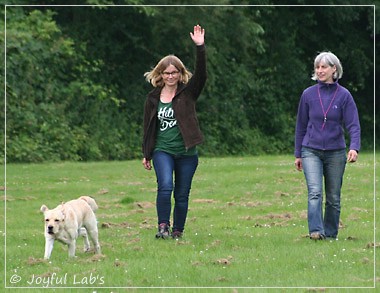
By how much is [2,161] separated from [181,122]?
16347 mm

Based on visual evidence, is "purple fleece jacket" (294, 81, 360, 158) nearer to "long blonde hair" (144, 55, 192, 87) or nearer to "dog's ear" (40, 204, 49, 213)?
"long blonde hair" (144, 55, 192, 87)

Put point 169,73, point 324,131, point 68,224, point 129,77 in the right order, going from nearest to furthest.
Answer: point 68,224
point 324,131
point 169,73
point 129,77

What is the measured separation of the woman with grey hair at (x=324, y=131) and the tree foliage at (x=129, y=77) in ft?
46.5

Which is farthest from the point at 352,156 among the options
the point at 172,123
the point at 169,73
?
the point at 169,73

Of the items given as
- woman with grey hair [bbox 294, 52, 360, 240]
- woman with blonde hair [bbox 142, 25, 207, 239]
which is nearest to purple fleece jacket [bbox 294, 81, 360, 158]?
woman with grey hair [bbox 294, 52, 360, 240]

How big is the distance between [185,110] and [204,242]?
4.83ft

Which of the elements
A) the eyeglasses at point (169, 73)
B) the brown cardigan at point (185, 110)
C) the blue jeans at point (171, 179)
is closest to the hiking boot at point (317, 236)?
the blue jeans at point (171, 179)

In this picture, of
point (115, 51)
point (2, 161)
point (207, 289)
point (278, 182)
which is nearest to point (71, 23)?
point (115, 51)

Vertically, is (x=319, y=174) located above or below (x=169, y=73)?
below

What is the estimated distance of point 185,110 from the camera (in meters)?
12.2

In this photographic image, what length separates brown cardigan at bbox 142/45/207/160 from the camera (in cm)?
1212

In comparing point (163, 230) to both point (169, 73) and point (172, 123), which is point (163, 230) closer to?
point (172, 123)

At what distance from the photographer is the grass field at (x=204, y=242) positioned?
9.67 meters

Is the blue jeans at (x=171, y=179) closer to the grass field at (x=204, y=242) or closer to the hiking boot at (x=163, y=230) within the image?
the hiking boot at (x=163, y=230)
